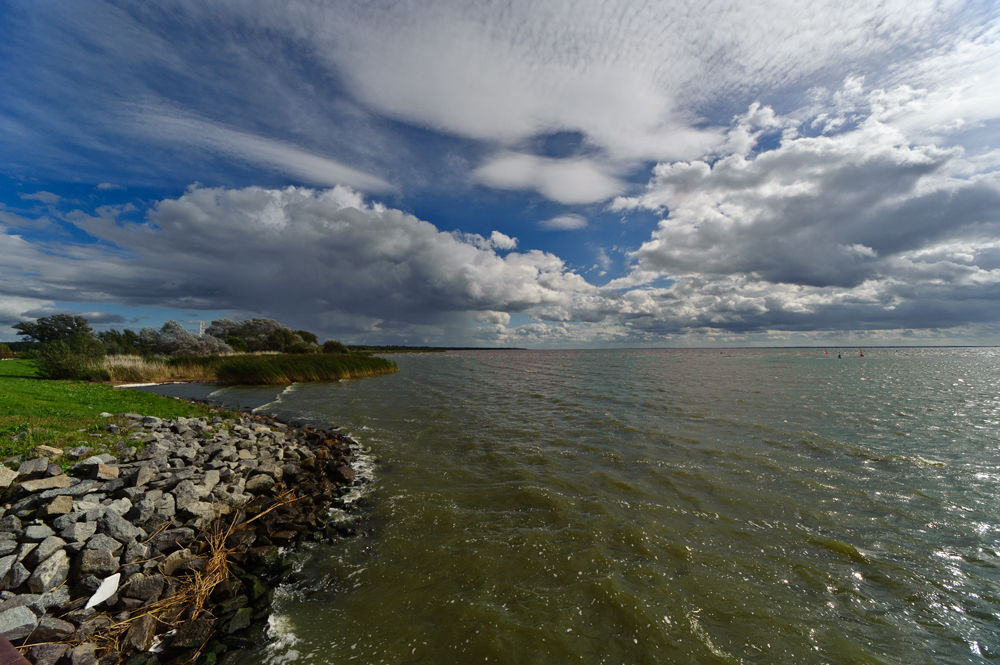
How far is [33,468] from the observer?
661cm

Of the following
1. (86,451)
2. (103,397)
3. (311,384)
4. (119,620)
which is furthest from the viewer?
(311,384)

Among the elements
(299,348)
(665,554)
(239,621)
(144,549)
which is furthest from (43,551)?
(299,348)

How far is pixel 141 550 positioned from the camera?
584cm

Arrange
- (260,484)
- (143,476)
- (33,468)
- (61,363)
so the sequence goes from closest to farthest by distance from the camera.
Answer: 1. (33,468)
2. (143,476)
3. (260,484)
4. (61,363)

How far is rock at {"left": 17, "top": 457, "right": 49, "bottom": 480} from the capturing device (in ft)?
21.5

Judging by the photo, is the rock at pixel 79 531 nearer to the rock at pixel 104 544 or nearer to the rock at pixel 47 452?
the rock at pixel 104 544

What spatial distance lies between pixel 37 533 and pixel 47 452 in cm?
329

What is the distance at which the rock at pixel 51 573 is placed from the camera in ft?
15.9

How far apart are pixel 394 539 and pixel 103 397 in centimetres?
1661

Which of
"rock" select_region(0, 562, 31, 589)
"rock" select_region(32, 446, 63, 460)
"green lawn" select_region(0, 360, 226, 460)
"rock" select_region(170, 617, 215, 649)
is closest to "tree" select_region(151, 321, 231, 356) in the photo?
"green lawn" select_region(0, 360, 226, 460)

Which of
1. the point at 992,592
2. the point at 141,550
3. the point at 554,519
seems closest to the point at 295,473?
the point at 141,550

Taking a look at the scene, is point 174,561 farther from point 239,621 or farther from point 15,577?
point 239,621

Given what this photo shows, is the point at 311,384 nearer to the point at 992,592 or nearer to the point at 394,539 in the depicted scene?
the point at 394,539

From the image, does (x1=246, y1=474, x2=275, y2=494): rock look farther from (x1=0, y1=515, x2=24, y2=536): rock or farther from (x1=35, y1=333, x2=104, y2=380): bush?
(x1=35, y1=333, x2=104, y2=380): bush
